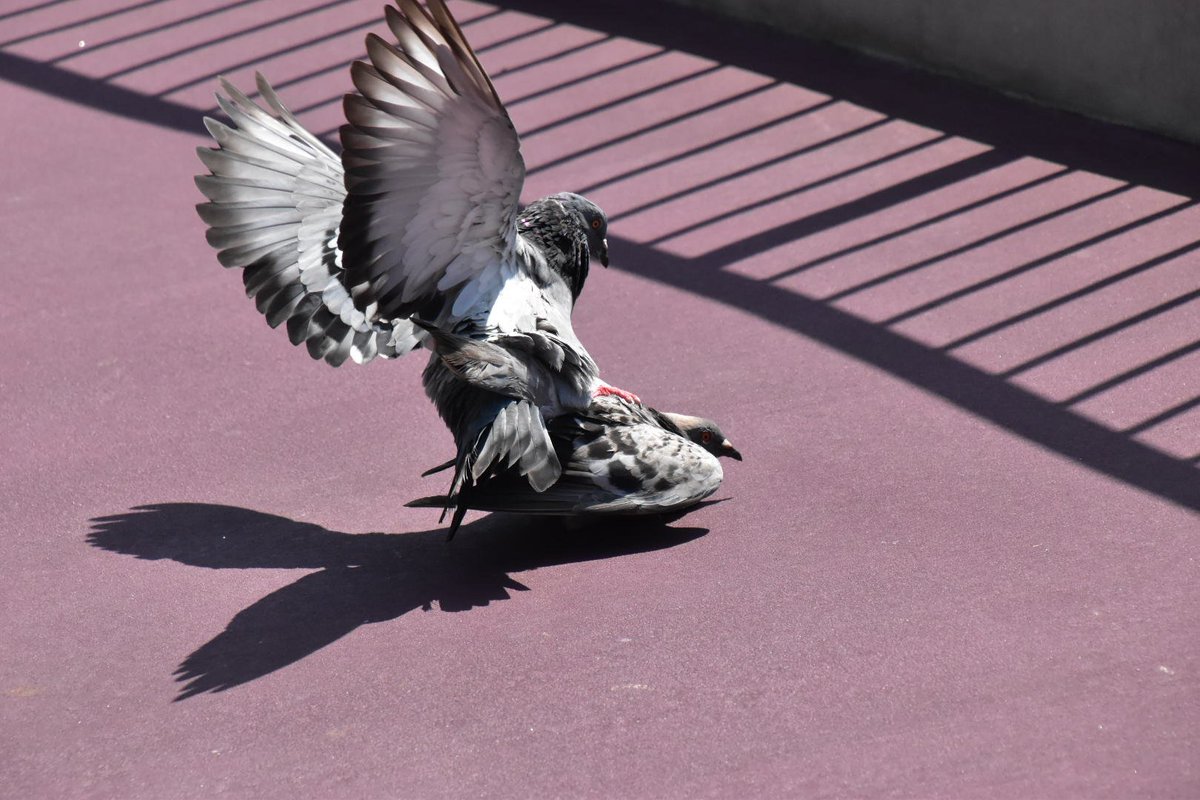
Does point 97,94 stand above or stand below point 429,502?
above

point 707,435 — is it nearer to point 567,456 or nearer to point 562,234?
point 567,456

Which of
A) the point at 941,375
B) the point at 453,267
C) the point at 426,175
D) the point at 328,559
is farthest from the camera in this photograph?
the point at 941,375

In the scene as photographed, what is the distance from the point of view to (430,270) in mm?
4348

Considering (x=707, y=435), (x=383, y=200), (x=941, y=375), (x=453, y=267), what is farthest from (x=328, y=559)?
(x=941, y=375)

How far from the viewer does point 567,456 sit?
4.44 meters

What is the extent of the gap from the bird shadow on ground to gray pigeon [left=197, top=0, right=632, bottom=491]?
0.43 meters

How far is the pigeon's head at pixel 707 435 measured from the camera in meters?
4.82

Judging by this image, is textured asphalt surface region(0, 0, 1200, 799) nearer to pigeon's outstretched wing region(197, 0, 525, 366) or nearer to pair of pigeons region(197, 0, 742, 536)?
pair of pigeons region(197, 0, 742, 536)

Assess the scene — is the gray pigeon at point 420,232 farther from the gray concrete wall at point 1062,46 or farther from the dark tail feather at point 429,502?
the gray concrete wall at point 1062,46

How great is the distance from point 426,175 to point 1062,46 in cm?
456

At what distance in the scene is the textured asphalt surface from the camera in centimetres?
362

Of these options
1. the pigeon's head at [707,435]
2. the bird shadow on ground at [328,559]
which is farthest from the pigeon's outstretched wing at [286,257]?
the pigeon's head at [707,435]

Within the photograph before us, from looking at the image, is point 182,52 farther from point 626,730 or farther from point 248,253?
point 626,730

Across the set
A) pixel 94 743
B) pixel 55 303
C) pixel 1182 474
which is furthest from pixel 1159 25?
pixel 94 743
